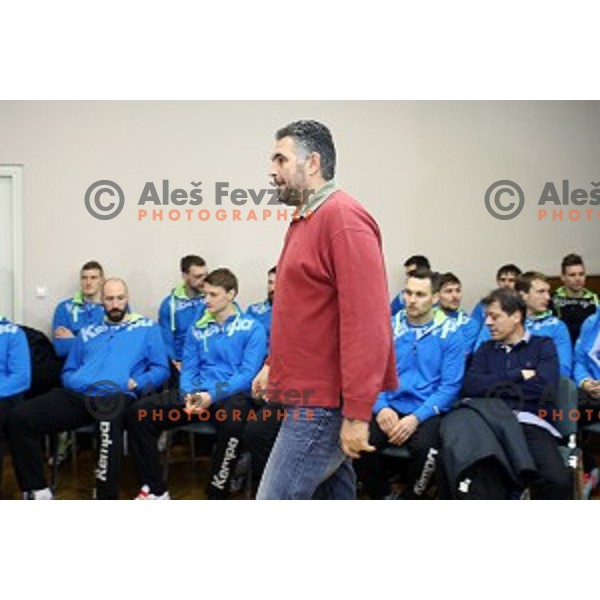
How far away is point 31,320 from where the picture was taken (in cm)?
514

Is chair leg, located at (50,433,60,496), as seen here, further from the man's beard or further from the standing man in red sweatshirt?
the standing man in red sweatshirt

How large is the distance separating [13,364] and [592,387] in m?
2.47

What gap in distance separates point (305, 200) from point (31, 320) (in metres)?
3.61

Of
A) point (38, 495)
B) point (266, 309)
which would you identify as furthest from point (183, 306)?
point (38, 495)

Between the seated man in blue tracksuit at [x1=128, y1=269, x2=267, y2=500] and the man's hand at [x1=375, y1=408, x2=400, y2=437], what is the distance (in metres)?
0.59

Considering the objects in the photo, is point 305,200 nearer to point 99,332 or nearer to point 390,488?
point 390,488

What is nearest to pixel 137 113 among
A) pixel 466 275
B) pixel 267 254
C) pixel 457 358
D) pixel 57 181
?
pixel 57 181

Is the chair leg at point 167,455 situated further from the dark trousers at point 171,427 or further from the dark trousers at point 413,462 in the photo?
the dark trousers at point 413,462

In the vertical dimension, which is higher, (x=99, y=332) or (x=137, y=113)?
(x=137, y=113)

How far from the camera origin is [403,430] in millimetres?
3166

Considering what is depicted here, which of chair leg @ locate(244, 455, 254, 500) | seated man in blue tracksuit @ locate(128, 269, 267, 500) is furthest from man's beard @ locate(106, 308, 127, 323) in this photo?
chair leg @ locate(244, 455, 254, 500)

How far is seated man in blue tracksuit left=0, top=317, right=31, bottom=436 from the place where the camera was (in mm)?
3514

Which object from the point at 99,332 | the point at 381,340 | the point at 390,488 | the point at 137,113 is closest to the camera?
the point at 381,340

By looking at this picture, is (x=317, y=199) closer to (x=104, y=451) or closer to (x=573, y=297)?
(x=104, y=451)
